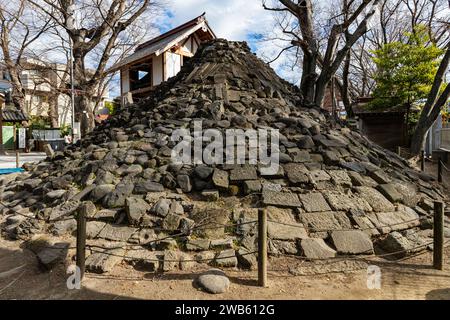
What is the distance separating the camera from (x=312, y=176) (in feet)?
16.6

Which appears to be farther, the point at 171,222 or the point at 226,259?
the point at 171,222

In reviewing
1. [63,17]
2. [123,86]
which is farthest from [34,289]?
[123,86]

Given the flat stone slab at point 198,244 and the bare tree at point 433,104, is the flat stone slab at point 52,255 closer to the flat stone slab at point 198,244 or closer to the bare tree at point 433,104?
the flat stone slab at point 198,244

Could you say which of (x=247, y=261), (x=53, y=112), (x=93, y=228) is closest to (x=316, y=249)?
(x=247, y=261)

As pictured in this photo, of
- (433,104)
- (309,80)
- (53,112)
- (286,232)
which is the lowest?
(286,232)

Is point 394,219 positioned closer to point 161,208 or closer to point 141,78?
point 161,208

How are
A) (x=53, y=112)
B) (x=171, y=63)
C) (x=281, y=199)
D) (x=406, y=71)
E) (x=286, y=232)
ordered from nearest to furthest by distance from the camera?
(x=286, y=232) → (x=281, y=199) → (x=406, y=71) → (x=171, y=63) → (x=53, y=112)

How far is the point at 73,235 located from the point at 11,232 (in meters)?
1.12

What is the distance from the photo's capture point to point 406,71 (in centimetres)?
1349

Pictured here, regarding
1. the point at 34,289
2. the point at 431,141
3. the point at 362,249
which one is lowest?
the point at 34,289

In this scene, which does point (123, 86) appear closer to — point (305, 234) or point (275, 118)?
point (275, 118)

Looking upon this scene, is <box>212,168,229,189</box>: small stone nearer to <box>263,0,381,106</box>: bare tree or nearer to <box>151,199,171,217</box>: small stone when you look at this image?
<box>151,199,171,217</box>: small stone

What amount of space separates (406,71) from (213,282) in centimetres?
1464

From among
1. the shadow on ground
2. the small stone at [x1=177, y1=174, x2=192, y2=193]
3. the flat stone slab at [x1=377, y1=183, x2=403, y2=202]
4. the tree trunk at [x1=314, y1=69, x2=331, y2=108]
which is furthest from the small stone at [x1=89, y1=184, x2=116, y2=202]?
the tree trunk at [x1=314, y1=69, x2=331, y2=108]
